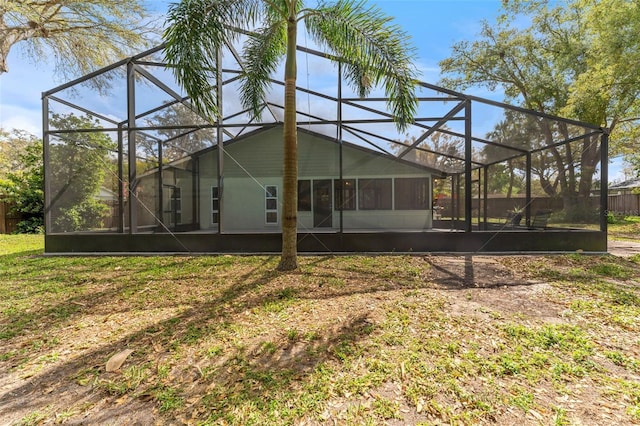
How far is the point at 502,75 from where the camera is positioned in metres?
17.1

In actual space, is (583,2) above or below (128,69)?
above

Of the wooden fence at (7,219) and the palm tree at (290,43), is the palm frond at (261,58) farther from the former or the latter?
the wooden fence at (7,219)

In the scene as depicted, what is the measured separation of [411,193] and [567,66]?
1335 centimetres

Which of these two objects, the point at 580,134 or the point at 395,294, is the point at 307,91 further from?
the point at 580,134

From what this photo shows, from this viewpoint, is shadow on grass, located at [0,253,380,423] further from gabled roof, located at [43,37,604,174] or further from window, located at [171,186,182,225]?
gabled roof, located at [43,37,604,174]

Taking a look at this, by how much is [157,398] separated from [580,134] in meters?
9.36

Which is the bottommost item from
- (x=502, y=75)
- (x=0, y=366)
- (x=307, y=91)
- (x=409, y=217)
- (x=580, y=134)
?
(x=0, y=366)

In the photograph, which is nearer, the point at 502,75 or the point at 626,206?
the point at 502,75

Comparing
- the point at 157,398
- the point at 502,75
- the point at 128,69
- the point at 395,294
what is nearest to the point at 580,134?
the point at 395,294

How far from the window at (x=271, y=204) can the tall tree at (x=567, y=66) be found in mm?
7110

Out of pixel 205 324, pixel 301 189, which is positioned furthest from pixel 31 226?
pixel 205 324

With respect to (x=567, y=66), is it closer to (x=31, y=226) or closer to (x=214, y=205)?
(x=214, y=205)

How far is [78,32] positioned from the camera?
425 inches

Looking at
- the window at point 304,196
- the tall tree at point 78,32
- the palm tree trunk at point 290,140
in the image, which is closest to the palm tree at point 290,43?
the palm tree trunk at point 290,140
